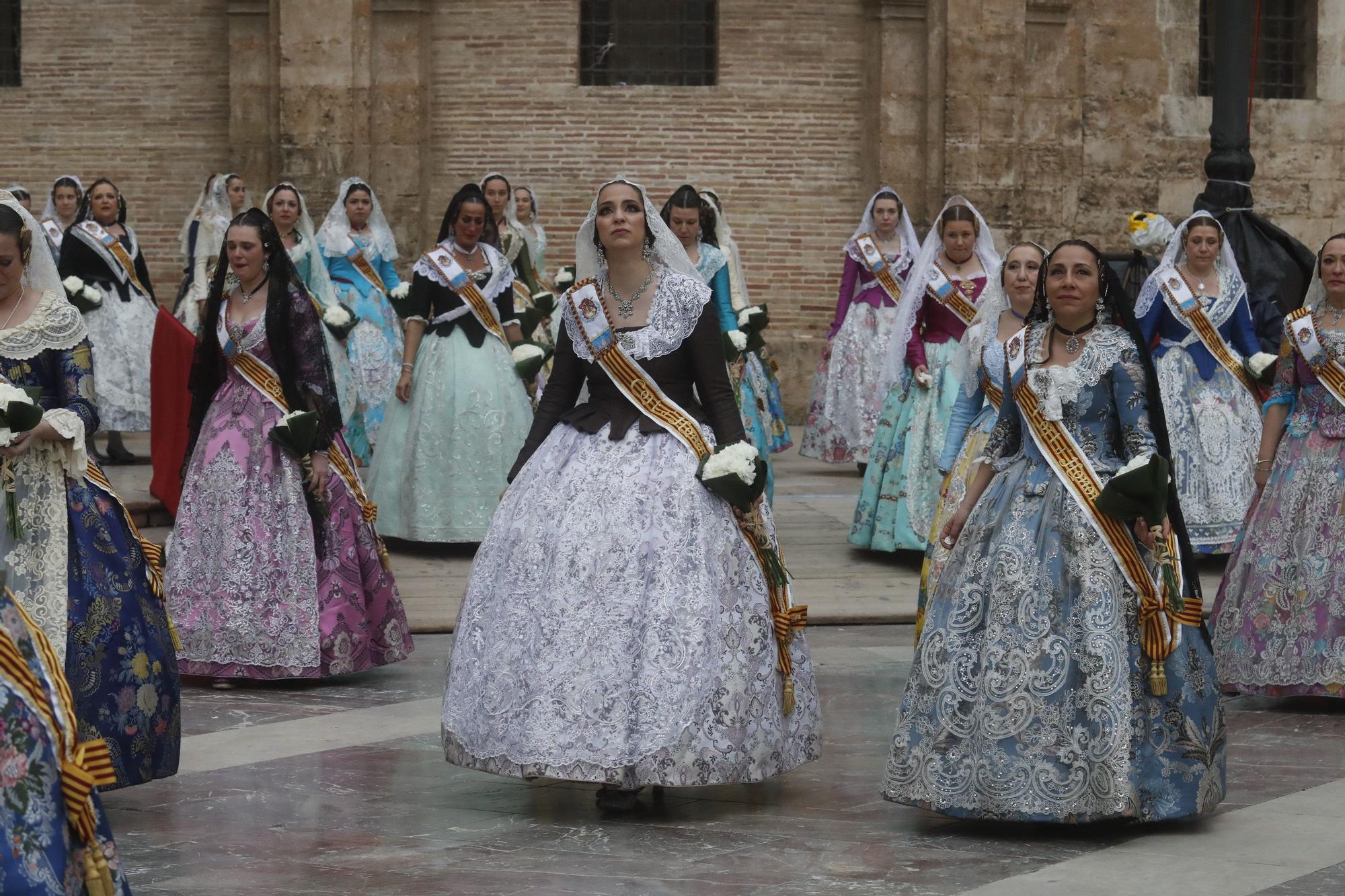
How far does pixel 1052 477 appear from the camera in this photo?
20.5 ft

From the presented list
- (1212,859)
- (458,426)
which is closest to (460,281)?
(458,426)

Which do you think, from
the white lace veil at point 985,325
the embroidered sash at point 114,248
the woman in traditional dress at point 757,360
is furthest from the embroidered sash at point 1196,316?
the embroidered sash at point 114,248

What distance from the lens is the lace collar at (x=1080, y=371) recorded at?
6305 mm

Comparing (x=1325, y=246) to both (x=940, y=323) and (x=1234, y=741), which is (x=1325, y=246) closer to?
(x=1234, y=741)

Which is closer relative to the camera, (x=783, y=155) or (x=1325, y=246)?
(x=1325, y=246)

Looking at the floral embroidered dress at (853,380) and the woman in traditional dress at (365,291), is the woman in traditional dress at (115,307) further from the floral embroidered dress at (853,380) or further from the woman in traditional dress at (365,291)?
the floral embroidered dress at (853,380)

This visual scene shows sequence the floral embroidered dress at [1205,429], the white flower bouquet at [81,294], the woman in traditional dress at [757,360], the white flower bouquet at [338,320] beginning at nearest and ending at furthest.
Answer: the floral embroidered dress at [1205,429]
the white flower bouquet at [338,320]
the white flower bouquet at [81,294]
the woman in traditional dress at [757,360]

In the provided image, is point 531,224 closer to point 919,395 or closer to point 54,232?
point 54,232

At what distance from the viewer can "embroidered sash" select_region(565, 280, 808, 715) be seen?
6.48 m

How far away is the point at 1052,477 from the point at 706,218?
22.4 feet

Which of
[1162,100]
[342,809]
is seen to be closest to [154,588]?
[342,809]

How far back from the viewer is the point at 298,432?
328 inches

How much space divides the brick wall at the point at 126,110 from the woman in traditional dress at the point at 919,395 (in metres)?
9.14

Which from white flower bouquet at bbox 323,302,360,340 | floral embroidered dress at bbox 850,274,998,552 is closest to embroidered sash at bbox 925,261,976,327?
floral embroidered dress at bbox 850,274,998,552
